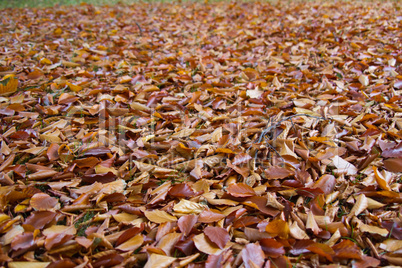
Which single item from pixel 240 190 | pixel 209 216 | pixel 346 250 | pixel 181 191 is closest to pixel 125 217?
pixel 181 191

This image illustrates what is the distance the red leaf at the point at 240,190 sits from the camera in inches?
57.5

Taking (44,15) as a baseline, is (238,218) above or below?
below

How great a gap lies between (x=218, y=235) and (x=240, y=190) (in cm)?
30

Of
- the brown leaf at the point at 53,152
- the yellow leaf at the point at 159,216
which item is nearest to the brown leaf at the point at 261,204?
the yellow leaf at the point at 159,216

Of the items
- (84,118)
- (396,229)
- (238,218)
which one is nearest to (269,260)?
(238,218)

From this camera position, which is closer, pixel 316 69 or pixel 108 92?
pixel 108 92

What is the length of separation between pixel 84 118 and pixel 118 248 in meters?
1.23

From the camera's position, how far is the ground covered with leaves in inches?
48.6

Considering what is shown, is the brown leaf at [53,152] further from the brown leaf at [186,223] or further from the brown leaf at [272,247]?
the brown leaf at [272,247]

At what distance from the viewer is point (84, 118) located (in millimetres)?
2150

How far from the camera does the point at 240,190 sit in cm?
148

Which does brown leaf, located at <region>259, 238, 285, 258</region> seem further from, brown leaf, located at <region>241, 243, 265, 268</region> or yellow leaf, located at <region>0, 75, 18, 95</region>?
yellow leaf, located at <region>0, 75, 18, 95</region>

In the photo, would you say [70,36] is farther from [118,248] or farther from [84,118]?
[118,248]

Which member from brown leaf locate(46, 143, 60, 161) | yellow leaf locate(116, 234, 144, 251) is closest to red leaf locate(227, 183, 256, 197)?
yellow leaf locate(116, 234, 144, 251)
